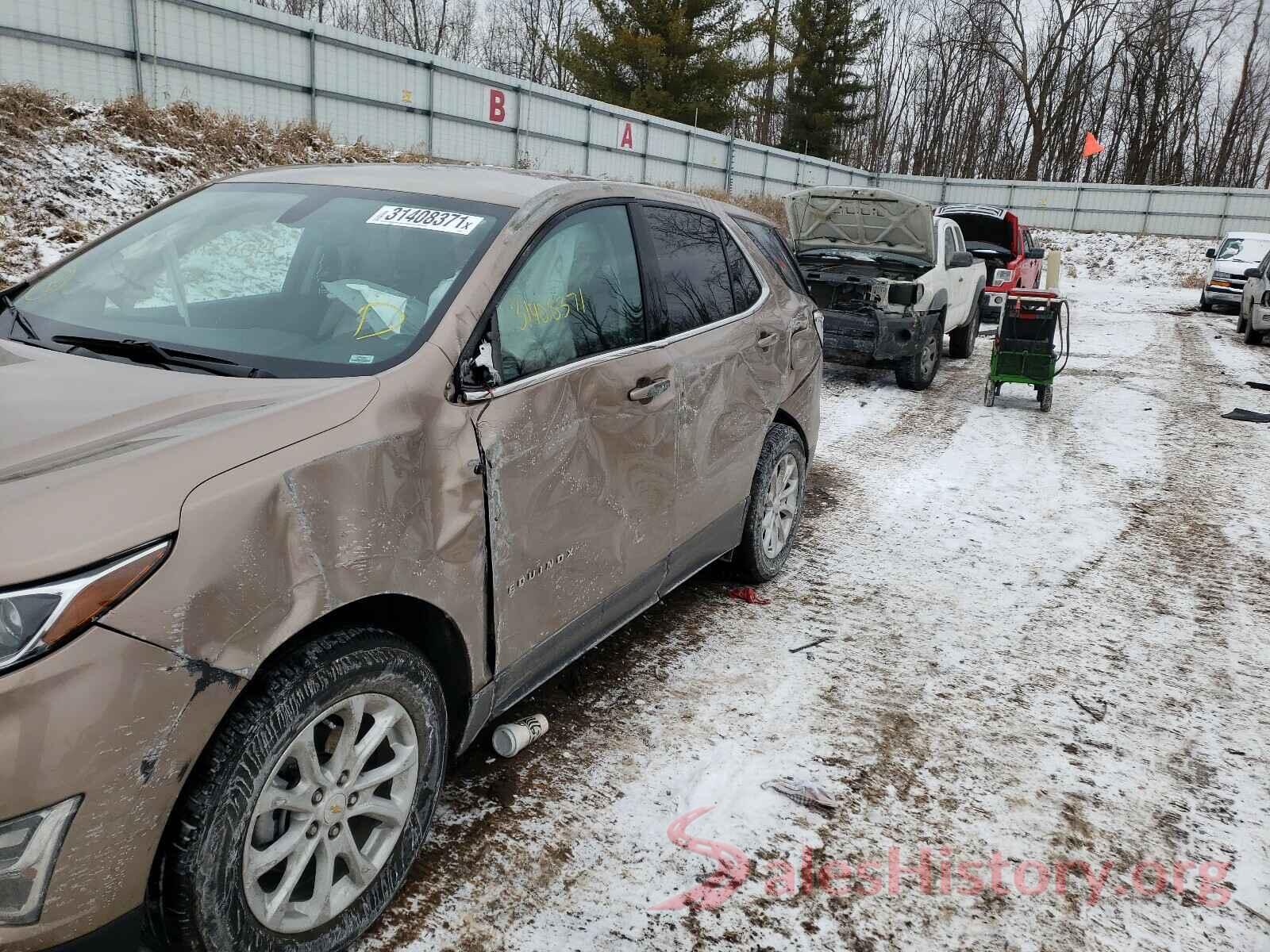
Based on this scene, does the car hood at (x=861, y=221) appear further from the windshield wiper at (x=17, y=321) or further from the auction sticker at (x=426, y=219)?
the windshield wiper at (x=17, y=321)

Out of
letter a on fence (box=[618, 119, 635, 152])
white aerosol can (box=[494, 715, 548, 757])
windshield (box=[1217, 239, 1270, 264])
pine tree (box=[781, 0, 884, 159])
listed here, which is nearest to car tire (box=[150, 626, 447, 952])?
white aerosol can (box=[494, 715, 548, 757])

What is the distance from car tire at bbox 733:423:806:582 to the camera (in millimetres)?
4461

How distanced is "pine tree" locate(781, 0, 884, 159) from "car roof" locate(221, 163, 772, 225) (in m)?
42.0

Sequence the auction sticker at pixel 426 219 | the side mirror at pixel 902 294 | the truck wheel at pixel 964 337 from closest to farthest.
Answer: the auction sticker at pixel 426 219
the side mirror at pixel 902 294
the truck wheel at pixel 964 337

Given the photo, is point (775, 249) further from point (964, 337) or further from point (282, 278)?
point (964, 337)

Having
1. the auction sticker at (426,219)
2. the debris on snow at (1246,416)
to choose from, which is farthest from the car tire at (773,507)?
the debris on snow at (1246,416)

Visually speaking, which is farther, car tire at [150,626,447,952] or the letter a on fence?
the letter a on fence

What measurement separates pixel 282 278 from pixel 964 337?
11861 millimetres

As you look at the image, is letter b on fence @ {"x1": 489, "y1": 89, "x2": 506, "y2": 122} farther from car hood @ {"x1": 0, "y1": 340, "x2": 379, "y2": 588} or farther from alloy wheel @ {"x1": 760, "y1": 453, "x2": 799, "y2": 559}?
car hood @ {"x1": 0, "y1": 340, "x2": 379, "y2": 588}

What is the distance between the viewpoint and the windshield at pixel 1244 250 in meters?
20.6

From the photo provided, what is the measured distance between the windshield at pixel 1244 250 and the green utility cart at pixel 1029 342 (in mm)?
14820

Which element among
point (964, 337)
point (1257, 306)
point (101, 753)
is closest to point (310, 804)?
point (101, 753)

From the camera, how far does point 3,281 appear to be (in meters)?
7.47

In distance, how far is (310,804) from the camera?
81.1 inches
